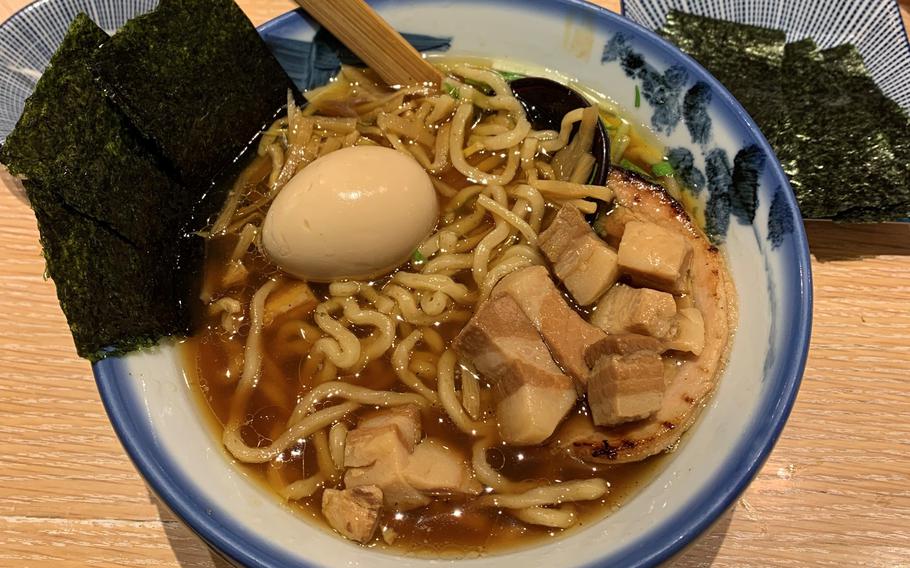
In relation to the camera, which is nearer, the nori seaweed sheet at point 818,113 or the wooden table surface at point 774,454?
the wooden table surface at point 774,454

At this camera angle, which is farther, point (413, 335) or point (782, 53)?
point (782, 53)

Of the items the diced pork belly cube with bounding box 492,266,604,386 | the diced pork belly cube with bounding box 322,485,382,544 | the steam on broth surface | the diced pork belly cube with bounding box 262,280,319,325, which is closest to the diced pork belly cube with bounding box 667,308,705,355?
the steam on broth surface

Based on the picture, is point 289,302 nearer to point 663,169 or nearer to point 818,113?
point 663,169

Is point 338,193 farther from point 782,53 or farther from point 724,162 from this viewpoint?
point 782,53

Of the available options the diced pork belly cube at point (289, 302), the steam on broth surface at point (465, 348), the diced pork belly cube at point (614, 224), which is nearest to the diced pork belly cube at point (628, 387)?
the steam on broth surface at point (465, 348)

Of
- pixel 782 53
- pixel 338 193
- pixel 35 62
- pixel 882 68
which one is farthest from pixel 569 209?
pixel 35 62

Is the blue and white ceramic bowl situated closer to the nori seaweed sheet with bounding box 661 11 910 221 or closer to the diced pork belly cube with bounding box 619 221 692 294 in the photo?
the diced pork belly cube with bounding box 619 221 692 294

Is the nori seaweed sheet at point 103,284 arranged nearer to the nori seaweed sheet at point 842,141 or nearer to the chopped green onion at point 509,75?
the chopped green onion at point 509,75
